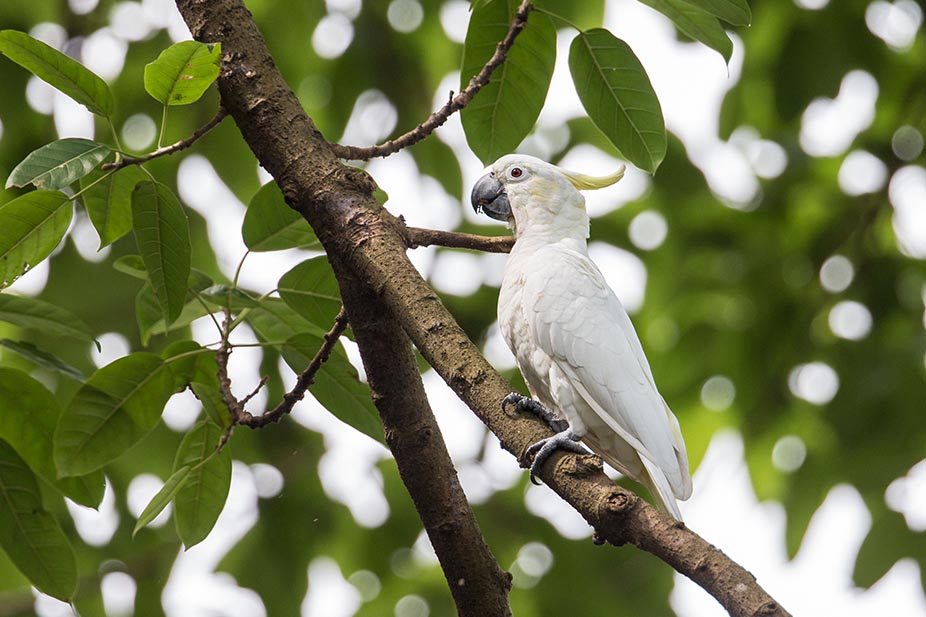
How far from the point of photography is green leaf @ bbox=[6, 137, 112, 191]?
52.6 inches

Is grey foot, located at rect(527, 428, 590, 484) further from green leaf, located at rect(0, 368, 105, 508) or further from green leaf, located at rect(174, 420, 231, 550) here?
green leaf, located at rect(0, 368, 105, 508)

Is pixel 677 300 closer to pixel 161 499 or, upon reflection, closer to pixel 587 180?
pixel 587 180

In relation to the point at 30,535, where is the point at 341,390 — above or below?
above

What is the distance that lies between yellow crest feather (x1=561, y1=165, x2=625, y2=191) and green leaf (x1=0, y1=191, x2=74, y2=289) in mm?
1162

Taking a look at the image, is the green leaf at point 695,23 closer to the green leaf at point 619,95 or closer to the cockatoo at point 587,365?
the green leaf at point 619,95

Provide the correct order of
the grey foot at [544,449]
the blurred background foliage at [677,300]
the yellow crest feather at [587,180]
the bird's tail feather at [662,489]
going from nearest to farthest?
the grey foot at [544,449] < the bird's tail feather at [662,489] < the yellow crest feather at [587,180] < the blurred background foliage at [677,300]

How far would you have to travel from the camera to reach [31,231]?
1501mm

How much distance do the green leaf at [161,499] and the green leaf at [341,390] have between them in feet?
0.95

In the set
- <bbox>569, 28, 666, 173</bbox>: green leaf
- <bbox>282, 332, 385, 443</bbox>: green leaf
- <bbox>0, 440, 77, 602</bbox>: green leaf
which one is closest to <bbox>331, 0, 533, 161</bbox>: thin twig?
<bbox>569, 28, 666, 173</bbox>: green leaf

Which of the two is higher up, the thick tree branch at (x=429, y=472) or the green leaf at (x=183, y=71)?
the green leaf at (x=183, y=71)

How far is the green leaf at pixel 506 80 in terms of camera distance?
5.66 ft

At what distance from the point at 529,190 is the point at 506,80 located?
53cm

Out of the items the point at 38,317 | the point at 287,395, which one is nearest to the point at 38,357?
the point at 38,317

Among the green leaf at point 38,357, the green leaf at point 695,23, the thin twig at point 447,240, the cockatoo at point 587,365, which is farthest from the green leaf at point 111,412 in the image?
the green leaf at point 695,23
